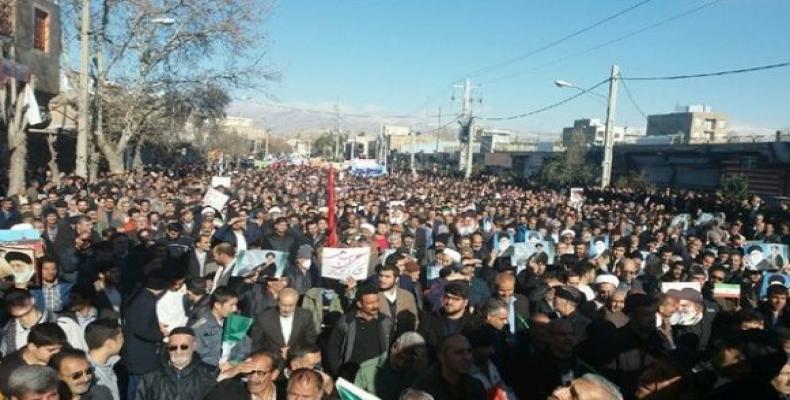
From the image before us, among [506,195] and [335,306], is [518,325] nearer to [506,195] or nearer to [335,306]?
[335,306]

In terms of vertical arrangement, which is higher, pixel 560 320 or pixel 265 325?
pixel 560 320

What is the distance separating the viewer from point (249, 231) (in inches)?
436

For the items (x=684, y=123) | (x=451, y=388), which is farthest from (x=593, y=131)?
(x=451, y=388)

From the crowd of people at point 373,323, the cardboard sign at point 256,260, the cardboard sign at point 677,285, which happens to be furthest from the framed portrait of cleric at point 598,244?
the cardboard sign at point 256,260

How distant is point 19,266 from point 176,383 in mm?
2857

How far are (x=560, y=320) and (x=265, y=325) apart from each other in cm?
237

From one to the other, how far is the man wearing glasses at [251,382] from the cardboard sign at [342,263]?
3.54m

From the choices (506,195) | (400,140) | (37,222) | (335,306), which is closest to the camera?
(335,306)

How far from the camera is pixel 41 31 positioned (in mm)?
23844

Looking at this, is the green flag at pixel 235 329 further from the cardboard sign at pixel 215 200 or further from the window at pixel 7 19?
the window at pixel 7 19

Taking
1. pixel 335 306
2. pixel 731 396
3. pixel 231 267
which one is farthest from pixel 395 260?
pixel 731 396

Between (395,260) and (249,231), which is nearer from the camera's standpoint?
(395,260)

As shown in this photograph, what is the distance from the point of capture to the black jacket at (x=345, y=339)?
532 centimetres

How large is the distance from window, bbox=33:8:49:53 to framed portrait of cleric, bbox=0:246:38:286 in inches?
783
